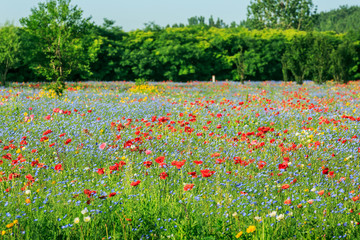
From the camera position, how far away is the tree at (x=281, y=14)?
65.6 m

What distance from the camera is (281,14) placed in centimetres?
6731

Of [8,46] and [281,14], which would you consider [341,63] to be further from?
[281,14]

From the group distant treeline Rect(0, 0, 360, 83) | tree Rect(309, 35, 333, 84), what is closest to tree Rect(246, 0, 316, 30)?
distant treeline Rect(0, 0, 360, 83)

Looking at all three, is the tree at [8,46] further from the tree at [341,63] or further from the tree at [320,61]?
the tree at [341,63]

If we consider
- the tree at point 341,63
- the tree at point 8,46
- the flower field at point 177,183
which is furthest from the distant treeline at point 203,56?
the flower field at point 177,183

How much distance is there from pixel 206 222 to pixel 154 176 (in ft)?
5.20

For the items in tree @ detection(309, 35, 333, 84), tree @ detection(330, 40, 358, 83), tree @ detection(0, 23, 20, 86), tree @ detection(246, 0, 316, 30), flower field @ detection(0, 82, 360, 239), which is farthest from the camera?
tree @ detection(246, 0, 316, 30)

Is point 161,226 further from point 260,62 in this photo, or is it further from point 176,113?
point 260,62

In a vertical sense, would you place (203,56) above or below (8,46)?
above

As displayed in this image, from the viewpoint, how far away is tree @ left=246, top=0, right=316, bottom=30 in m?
65.6

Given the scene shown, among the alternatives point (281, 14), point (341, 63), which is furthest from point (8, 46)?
point (281, 14)

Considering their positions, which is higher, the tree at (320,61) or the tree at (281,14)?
the tree at (281,14)

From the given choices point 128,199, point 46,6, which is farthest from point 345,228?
point 46,6

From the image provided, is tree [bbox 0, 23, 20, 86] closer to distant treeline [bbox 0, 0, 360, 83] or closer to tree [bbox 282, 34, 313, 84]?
distant treeline [bbox 0, 0, 360, 83]
